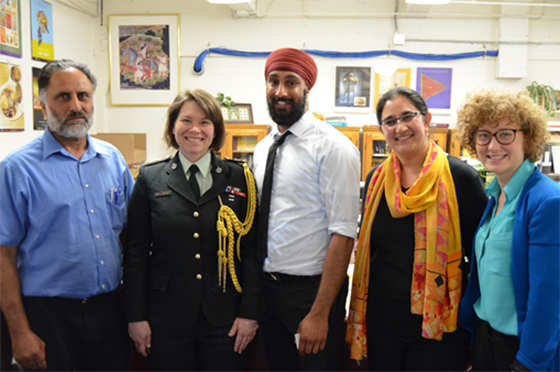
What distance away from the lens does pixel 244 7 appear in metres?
5.39

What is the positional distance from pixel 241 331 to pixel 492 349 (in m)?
0.89

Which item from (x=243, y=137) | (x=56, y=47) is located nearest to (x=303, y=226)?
(x=243, y=137)

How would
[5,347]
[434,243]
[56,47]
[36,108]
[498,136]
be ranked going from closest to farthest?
1. [498,136]
2. [434,243]
3. [5,347]
4. [36,108]
5. [56,47]

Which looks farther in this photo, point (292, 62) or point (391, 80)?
point (391, 80)

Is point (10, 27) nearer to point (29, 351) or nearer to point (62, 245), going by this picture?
point (62, 245)

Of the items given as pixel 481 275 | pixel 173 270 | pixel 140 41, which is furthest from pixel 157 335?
pixel 140 41

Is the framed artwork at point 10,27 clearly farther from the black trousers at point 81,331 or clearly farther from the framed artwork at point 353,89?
the framed artwork at point 353,89

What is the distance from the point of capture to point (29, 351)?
1464 millimetres

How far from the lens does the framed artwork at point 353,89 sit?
19.0 ft

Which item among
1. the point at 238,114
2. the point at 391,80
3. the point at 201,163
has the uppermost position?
the point at 391,80

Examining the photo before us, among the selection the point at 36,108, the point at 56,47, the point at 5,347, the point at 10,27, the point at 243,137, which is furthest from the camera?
the point at 243,137

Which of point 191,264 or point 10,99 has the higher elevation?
point 10,99

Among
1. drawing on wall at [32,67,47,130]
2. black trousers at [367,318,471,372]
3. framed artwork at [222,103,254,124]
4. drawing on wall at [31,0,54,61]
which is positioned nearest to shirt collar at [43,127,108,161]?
black trousers at [367,318,471,372]

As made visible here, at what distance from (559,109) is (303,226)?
570 centimetres
